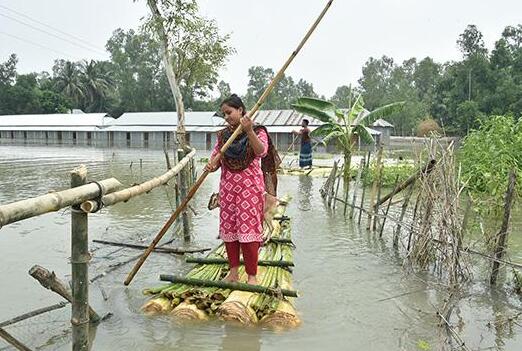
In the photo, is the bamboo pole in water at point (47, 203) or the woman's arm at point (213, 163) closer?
the bamboo pole in water at point (47, 203)

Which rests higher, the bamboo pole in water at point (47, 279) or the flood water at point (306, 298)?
the bamboo pole in water at point (47, 279)

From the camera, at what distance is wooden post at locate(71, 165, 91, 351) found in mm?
2918

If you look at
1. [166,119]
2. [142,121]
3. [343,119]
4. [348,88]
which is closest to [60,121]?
[142,121]

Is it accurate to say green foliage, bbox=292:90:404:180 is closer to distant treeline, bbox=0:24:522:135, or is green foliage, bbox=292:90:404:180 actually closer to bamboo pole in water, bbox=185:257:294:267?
bamboo pole in water, bbox=185:257:294:267

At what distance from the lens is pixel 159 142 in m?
39.4

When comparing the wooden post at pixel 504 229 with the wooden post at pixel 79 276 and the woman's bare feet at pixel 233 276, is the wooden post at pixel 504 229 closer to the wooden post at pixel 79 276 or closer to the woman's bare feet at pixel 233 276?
the woman's bare feet at pixel 233 276

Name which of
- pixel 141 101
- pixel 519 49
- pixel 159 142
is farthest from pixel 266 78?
pixel 519 49

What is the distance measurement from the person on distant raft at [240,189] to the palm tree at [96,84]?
53084mm

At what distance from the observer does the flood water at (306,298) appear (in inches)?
147

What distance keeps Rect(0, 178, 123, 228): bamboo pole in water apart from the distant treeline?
97.5ft

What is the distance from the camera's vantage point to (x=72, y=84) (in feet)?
179

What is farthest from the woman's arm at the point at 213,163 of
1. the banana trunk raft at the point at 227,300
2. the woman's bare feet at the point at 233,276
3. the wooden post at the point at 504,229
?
the wooden post at the point at 504,229

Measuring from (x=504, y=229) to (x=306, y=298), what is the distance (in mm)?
2003

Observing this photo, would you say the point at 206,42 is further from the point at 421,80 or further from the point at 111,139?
the point at 421,80
